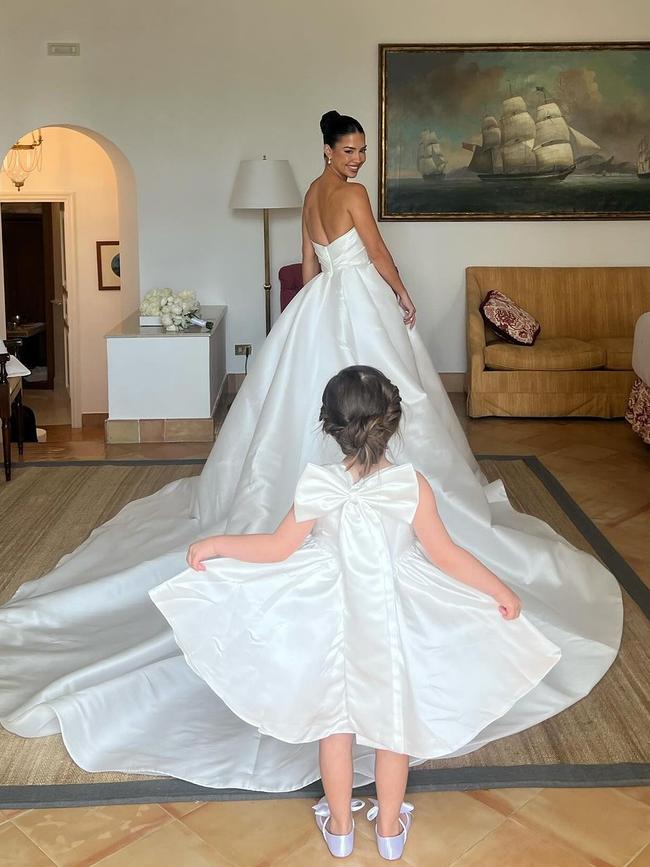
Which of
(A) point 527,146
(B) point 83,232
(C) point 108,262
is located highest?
(A) point 527,146

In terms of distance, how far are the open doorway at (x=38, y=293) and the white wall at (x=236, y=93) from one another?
4.82 metres

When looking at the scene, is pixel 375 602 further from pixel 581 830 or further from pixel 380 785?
pixel 581 830

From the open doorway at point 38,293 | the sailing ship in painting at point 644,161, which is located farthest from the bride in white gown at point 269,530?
the open doorway at point 38,293

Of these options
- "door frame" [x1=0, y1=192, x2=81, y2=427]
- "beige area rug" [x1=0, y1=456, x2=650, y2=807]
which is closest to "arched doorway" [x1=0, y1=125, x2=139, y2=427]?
"door frame" [x1=0, y1=192, x2=81, y2=427]

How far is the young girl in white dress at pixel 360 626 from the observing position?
2.34 metres

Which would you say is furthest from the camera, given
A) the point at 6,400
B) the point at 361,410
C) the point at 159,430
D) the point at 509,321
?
the point at 509,321

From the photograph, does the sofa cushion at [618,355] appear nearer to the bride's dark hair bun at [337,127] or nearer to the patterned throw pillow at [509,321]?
the patterned throw pillow at [509,321]

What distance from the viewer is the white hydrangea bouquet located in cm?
670

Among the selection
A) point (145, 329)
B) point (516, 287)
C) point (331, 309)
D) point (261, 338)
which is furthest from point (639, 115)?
point (331, 309)

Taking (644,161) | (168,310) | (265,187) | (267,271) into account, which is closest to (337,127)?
(168,310)

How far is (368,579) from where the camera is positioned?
2.36m

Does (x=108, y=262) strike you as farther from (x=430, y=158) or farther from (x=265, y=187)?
(x=430, y=158)

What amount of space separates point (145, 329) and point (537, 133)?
3.35m

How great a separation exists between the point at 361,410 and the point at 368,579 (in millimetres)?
393
